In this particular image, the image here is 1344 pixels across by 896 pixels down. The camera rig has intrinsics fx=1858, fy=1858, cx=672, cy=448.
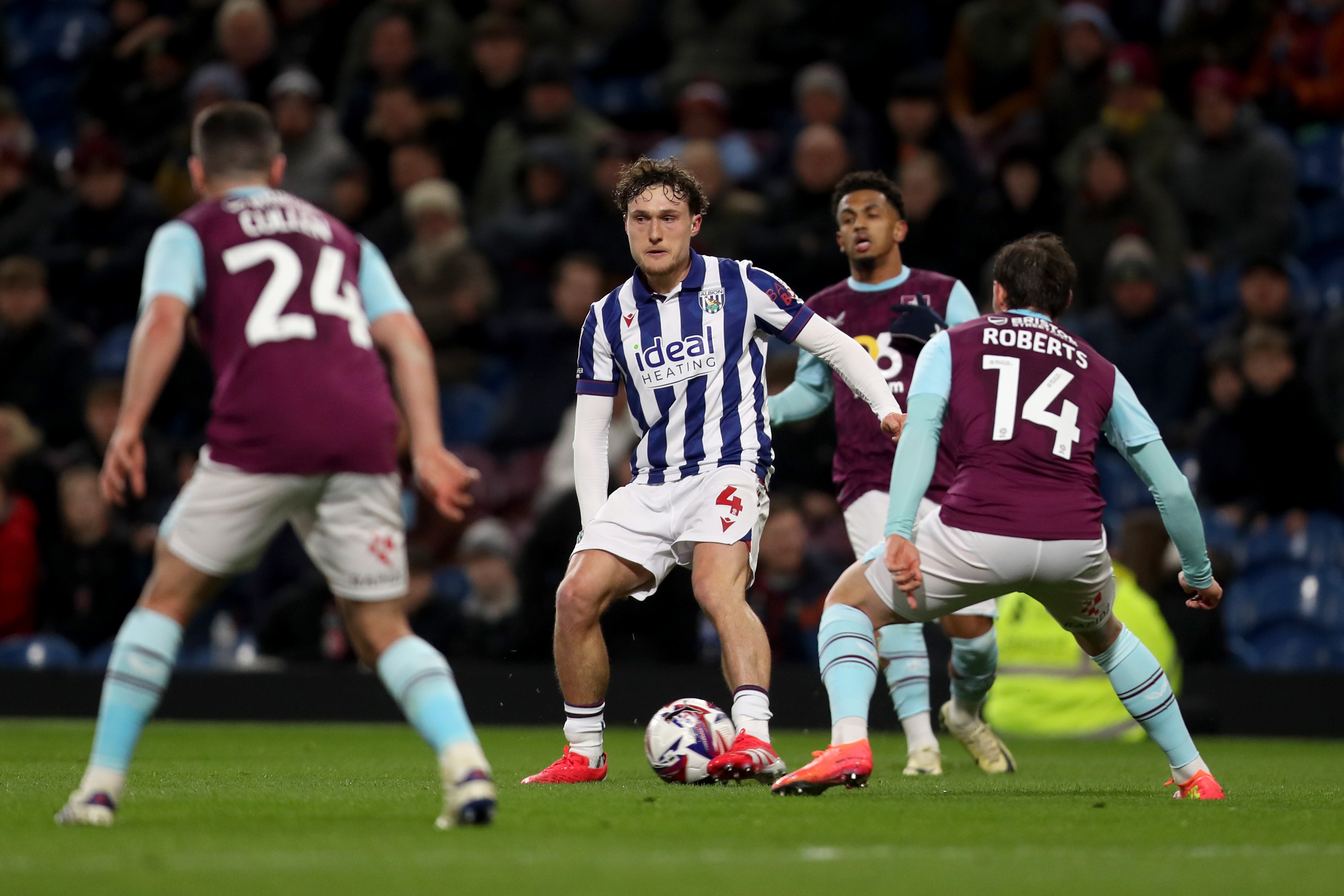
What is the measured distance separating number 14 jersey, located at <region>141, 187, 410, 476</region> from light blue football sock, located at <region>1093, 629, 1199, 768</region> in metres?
2.70

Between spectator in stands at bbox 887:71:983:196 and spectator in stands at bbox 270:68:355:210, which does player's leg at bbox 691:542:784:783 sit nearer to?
spectator in stands at bbox 887:71:983:196

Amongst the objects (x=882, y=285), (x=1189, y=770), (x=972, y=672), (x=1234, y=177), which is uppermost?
(x=1234, y=177)

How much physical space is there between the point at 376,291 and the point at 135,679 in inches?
50.6

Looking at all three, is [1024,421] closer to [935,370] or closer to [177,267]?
[935,370]

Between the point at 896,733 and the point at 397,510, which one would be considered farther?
the point at 896,733

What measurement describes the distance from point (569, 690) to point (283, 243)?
252 centimetres

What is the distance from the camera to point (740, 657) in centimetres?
690

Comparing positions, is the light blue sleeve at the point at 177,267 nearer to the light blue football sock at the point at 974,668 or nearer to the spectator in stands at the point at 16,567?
the light blue football sock at the point at 974,668

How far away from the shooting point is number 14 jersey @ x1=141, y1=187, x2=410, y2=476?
5125mm

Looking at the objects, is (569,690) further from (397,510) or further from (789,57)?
(789,57)

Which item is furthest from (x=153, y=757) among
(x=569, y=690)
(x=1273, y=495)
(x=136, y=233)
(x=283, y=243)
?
(x=136, y=233)

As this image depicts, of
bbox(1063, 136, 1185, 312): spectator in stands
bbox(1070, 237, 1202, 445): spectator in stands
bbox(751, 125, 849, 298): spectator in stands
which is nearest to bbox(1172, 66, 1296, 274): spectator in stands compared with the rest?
bbox(1063, 136, 1185, 312): spectator in stands

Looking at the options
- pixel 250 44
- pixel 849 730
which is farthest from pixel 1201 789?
pixel 250 44

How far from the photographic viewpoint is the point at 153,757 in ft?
28.7
